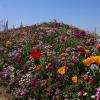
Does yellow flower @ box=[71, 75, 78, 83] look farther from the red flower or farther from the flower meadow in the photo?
the red flower

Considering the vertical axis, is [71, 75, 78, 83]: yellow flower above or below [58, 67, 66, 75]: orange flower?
below

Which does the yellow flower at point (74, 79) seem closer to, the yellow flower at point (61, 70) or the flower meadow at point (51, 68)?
the flower meadow at point (51, 68)

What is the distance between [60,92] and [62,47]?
426cm

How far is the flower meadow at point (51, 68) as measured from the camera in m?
12.8

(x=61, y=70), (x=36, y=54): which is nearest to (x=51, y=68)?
(x=61, y=70)

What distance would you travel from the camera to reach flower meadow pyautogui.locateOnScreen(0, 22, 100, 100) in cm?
1283

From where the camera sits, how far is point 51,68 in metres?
14.1

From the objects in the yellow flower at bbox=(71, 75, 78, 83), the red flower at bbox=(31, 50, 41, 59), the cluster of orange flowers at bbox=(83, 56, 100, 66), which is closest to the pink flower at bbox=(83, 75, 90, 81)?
the yellow flower at bbox=(71, 75, 78, 83)

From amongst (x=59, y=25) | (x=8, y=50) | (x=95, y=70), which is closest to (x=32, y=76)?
(x=95, y=70)

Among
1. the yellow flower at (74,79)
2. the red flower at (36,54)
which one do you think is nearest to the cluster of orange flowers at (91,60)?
the yellow flower at (74,79)

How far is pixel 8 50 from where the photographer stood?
737 inches

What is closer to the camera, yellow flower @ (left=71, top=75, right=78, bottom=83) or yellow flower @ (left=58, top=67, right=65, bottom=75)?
yellow flower @ (left=71, top=75, right=78, bottom=83)

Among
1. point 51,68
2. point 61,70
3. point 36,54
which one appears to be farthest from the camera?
point 36,54

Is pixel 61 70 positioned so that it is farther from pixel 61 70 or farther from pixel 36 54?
pixel 36 54
